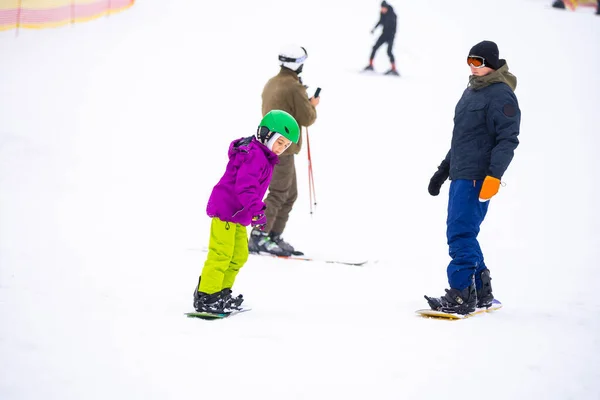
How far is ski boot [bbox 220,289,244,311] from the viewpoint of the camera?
15.1 ft

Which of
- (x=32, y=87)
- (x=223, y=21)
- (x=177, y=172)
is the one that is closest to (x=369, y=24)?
(x=223, y=21)

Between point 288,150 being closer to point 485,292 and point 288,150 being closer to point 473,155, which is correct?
point 473,155

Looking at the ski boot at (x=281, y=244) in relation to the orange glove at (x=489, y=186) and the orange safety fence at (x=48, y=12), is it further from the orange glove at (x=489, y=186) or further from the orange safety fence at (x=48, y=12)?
the orange safety fence at (x=48, y=12)

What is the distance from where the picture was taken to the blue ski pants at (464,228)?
4.68 m

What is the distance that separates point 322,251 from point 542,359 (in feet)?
11.8

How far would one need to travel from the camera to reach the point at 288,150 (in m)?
→ 6.41

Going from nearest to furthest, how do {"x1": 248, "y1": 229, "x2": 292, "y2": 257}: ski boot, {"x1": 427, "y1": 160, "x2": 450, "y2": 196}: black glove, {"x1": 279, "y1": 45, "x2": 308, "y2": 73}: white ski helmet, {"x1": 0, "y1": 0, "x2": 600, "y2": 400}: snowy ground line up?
1. {"x1": 0, "y1": 0, "x2": 600, "y2": 400}: snowy ground
2. {"x1": 427, "y1": 160, "x2": 450, "y2": 196}: black glove
3. {"x1": 279, "y1": 45, "x2": 308, "y2": 73}: white ski helmet
4. {"x1": 248, "y1": 229, "x2": 292, "y2": 257}: ski boot

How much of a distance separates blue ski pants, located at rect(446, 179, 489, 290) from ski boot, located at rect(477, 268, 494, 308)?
0.15 metres

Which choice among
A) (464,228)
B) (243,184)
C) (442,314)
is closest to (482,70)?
(464,228)

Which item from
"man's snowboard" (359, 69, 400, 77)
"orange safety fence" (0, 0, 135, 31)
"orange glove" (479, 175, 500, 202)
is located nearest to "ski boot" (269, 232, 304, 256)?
"orange glove" (479, 175, 500, 202)

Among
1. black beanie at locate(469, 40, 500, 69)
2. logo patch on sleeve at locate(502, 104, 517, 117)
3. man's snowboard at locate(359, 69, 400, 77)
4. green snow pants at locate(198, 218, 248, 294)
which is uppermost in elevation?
man's snowboard at locate(359, 69, 400, 77)

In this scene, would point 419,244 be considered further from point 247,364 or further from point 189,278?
point 247,364

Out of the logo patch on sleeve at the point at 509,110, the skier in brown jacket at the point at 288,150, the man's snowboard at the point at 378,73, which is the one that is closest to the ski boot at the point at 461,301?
the logo patch on sleeve at the point at 509,110

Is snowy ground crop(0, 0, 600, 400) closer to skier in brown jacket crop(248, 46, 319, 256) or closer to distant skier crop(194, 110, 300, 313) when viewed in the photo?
distant skier crop(194, 110, 300, 313)
